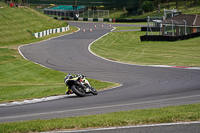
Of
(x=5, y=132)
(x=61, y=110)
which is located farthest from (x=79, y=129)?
(x=61, y=110)

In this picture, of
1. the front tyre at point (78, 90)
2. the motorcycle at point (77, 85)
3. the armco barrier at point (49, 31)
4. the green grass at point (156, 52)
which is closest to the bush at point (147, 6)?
the armco barrier at point (49, 31)

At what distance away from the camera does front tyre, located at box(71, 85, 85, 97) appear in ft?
51.6

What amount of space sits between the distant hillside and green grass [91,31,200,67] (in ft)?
52.7

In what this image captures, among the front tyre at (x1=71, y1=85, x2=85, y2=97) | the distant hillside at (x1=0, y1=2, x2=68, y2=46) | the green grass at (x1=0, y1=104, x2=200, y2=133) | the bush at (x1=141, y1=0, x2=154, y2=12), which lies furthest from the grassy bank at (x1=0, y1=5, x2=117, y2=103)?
the bush at (x1=141, y1=0, x2=154, y2=12)

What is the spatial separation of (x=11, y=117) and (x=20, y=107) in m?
2.03

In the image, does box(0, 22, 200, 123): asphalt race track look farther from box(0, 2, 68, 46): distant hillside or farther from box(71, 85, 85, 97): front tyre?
box(0, 2, 68, 46): distant hillside

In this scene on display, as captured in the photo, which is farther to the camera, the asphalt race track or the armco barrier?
the armco barrier

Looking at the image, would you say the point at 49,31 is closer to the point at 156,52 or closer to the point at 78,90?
the point at 156,52

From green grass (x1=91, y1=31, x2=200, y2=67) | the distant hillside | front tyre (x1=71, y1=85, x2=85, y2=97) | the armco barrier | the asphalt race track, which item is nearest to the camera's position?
the asphalt race track

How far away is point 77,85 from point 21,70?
48.3ft

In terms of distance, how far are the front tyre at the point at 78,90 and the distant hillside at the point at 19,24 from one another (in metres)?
38.8

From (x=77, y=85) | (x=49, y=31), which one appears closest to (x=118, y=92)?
(x=77, y=85)

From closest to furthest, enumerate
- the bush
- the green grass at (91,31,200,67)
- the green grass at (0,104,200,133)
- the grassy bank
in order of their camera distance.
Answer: the green grass at (0,104,200,133) → the grassy bank → the green grass at (91,31,200,67) → the bush

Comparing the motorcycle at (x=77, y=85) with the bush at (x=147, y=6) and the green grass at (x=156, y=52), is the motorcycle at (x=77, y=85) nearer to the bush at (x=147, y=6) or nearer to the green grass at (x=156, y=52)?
the green grass at (x=156, y=52)
